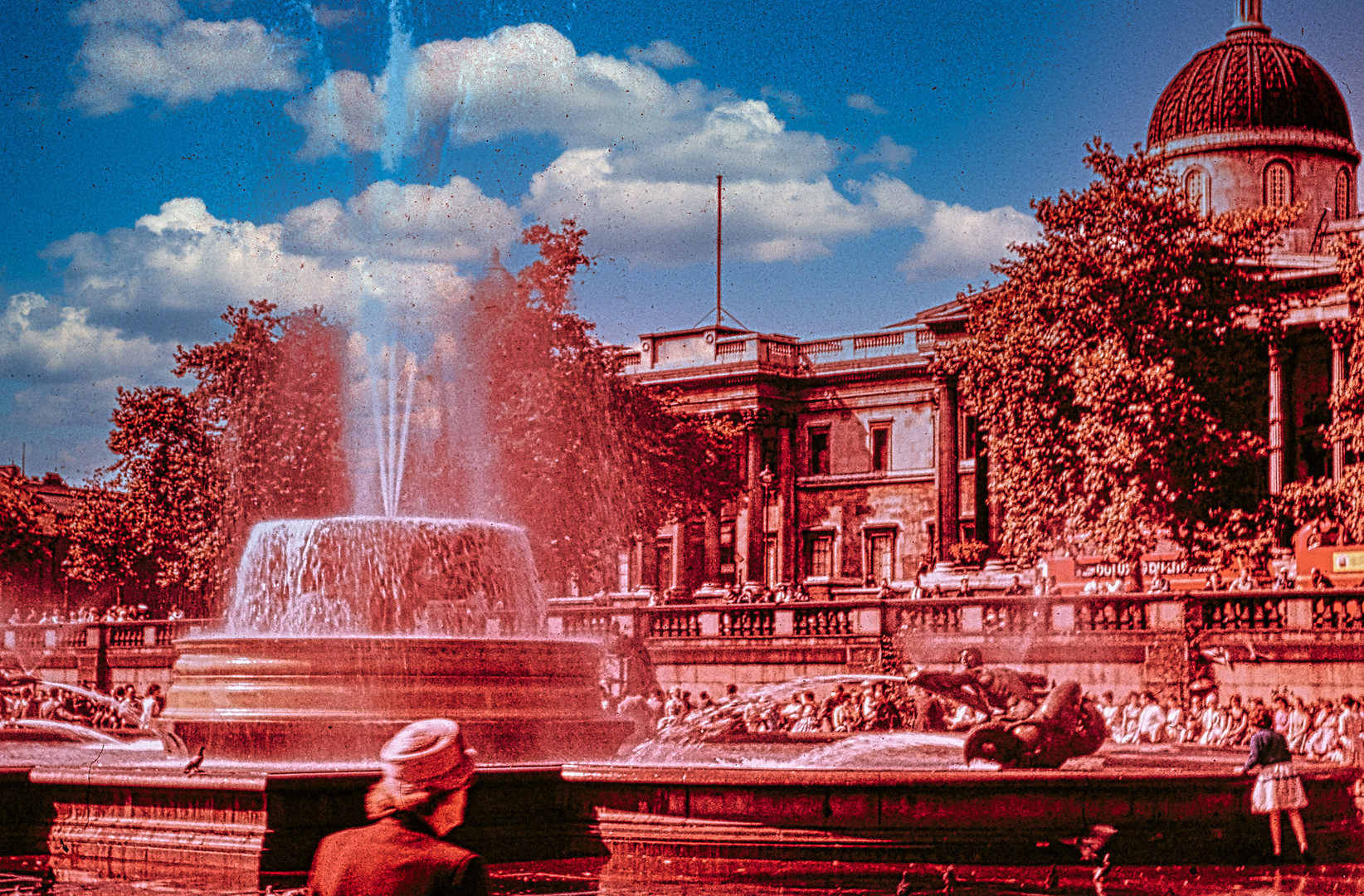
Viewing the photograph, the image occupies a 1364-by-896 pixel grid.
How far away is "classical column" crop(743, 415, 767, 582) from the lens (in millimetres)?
75938

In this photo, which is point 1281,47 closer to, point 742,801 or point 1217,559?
point 1217,559

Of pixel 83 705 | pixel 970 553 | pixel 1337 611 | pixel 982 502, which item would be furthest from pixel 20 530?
pixel 1337 611

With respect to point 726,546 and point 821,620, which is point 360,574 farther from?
point 726,546

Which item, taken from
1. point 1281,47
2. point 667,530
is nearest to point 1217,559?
point 1281,47

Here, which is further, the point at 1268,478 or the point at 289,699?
the point at 1268,478

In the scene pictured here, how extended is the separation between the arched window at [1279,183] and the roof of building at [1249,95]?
1364mm

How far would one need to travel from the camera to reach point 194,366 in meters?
53.2

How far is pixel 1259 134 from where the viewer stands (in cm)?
6431

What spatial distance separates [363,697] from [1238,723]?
14.9 m

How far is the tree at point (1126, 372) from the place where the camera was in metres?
38.2

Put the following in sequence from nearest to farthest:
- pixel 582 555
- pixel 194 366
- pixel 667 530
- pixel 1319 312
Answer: pixel 582 555, pixel 194 366, pixel 1319 312, pixel 667 530

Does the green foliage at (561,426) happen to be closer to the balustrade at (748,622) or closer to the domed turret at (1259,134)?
the balustrade at (748,622)

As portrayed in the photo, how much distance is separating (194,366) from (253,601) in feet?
123

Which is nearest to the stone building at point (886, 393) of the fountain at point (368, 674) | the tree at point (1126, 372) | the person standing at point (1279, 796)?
the tree at point (1126, 372)
